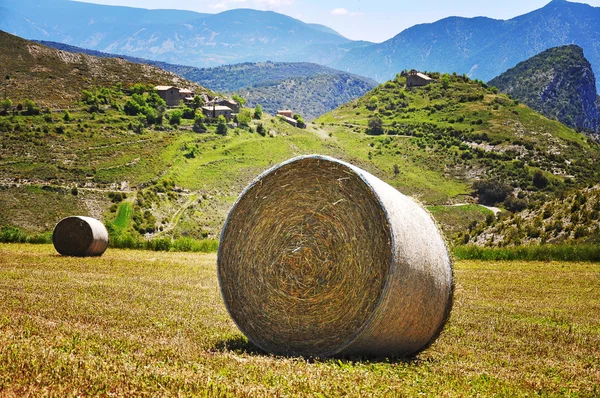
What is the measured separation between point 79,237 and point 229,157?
7916 cm

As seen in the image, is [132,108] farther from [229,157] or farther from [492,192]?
[492,192]

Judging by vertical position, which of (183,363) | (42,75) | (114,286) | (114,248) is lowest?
(114,248)

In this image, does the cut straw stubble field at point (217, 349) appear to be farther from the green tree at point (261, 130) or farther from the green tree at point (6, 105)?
the green tree at point (261, 130)

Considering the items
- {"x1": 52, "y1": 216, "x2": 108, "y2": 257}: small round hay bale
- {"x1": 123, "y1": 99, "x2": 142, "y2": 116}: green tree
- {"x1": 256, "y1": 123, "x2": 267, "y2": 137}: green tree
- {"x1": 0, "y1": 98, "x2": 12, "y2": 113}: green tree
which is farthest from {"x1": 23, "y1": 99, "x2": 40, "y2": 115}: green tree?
{"x1": 52, "y1": 216, "x2": 108, "y2": 257}: small round hay bale

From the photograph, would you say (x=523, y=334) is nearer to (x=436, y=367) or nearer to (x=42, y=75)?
(x=436, y=367)

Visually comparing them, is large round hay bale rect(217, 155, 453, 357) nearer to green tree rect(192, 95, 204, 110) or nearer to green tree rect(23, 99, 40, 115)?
green tree rect(23, 99, 40, 115)

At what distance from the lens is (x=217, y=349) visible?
8.85 m

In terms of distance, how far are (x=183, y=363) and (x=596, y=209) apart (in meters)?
28.6

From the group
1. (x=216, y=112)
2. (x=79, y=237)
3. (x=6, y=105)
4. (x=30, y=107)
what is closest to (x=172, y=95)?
(x=216, y=112)

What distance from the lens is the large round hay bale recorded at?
28.6 feet

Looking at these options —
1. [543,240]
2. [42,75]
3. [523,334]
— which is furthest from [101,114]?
[523,334]

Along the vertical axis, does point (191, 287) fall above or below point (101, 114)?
below

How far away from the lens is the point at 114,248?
107 feet

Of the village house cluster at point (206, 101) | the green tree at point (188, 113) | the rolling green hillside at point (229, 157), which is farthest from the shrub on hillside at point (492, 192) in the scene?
the green tree at point (188, 113)
